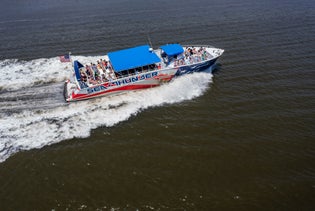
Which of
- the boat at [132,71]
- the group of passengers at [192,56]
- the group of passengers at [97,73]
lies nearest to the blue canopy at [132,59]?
the boat at [132,71]

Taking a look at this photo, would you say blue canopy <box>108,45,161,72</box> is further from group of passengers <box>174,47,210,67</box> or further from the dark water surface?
the dark water surface

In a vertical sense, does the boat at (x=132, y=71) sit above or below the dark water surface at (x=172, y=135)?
above

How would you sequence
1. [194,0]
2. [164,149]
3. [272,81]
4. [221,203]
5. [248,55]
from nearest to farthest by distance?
1. [221,203]
2. [164,149]
3. [272,81]
4. [248,55]
5. [194,0]

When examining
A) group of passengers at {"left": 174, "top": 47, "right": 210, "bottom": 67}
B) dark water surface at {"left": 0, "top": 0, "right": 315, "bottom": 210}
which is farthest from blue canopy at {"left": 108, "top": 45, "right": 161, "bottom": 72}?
dark water surface at {"left": 0, "top": 0, "right": 315, "bottom": 210}

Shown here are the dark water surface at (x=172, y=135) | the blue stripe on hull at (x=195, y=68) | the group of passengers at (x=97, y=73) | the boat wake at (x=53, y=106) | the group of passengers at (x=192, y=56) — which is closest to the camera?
the dark water surface at (x=172, y=135)

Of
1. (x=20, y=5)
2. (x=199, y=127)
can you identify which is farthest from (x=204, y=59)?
(x=20, y=5)

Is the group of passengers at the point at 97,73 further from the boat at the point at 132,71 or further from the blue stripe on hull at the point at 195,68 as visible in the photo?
the blue stripe on hull at the point at 195,68

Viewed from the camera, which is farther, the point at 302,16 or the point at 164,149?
the point at 302,16

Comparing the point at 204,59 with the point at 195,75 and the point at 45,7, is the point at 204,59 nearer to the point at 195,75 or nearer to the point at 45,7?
the point at 195,75
